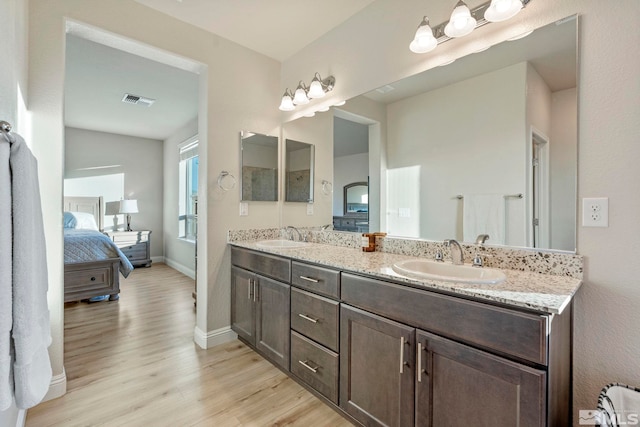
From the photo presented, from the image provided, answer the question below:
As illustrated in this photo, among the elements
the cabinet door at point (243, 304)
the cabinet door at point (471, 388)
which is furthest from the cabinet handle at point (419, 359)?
the cabinet door at point (243, 304)

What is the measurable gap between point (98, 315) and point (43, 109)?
2341 millimetres

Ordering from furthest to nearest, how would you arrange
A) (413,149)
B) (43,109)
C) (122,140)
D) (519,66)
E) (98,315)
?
(122,140), (98,315), (413,149), (43,109), (519,66)

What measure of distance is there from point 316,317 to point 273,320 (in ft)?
1.56

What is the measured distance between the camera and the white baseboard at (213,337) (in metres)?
2.46

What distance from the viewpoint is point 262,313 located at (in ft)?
7.18

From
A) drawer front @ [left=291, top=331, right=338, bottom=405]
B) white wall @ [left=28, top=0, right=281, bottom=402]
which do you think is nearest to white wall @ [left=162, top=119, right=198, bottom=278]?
white wall @ [left=28, top=0, right=281, bottom=402]

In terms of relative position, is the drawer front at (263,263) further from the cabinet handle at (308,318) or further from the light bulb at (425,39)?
the light bulb at (425,39)

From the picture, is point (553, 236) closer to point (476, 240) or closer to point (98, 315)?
point (476, 240)

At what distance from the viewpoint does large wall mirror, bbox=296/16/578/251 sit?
136 cm

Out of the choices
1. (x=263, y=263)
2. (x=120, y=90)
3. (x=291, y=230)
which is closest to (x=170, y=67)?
(x=120, y=90)

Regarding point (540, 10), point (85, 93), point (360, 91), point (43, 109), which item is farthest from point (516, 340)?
point (85, 93)

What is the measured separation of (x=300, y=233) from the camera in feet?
9.04

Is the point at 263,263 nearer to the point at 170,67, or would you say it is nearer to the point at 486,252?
the point at 486,252

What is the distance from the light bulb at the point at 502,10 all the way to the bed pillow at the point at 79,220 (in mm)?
5710
